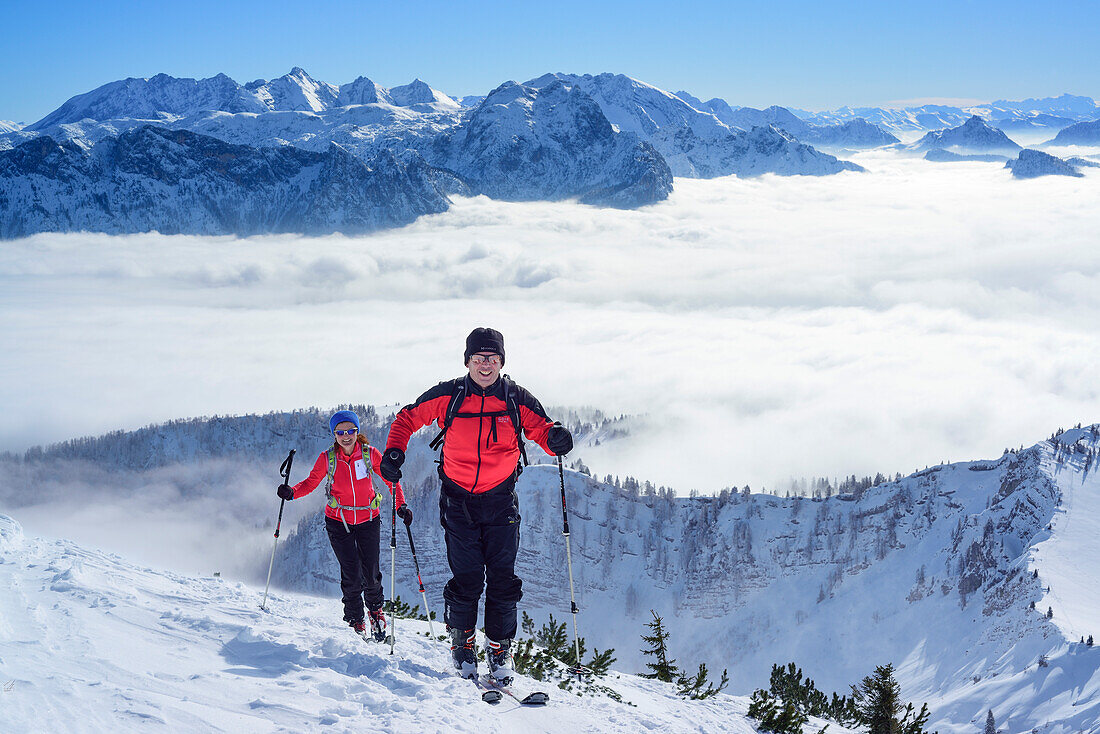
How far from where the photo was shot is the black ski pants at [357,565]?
13.2m

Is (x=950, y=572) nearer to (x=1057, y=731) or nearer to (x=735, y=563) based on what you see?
(x=735, y=563)

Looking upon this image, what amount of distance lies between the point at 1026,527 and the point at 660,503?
73.1 metres

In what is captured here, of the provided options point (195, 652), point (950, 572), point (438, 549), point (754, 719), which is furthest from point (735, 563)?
point (195, 652)

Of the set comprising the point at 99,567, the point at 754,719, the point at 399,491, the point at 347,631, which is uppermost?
the point at 399,491

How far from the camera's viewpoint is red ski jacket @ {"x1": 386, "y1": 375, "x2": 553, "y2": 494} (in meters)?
9.88

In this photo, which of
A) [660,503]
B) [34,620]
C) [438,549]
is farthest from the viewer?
[660,503]

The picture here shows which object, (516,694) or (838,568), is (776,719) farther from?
(838,568)

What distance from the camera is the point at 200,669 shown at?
324 inches

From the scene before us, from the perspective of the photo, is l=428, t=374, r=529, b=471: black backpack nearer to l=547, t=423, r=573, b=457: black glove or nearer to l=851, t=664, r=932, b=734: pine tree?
l=547, t=423, r=573, b=457: black glove

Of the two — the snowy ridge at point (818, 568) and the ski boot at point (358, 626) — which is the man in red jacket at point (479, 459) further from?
the snowy ridge at point (818, 568)

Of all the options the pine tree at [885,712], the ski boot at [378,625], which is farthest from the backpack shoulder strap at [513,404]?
the pine tree at [885,712]

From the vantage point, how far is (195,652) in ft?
28.9

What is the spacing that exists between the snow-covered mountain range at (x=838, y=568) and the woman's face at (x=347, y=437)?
10602cm

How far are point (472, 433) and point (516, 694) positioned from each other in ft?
14.2
